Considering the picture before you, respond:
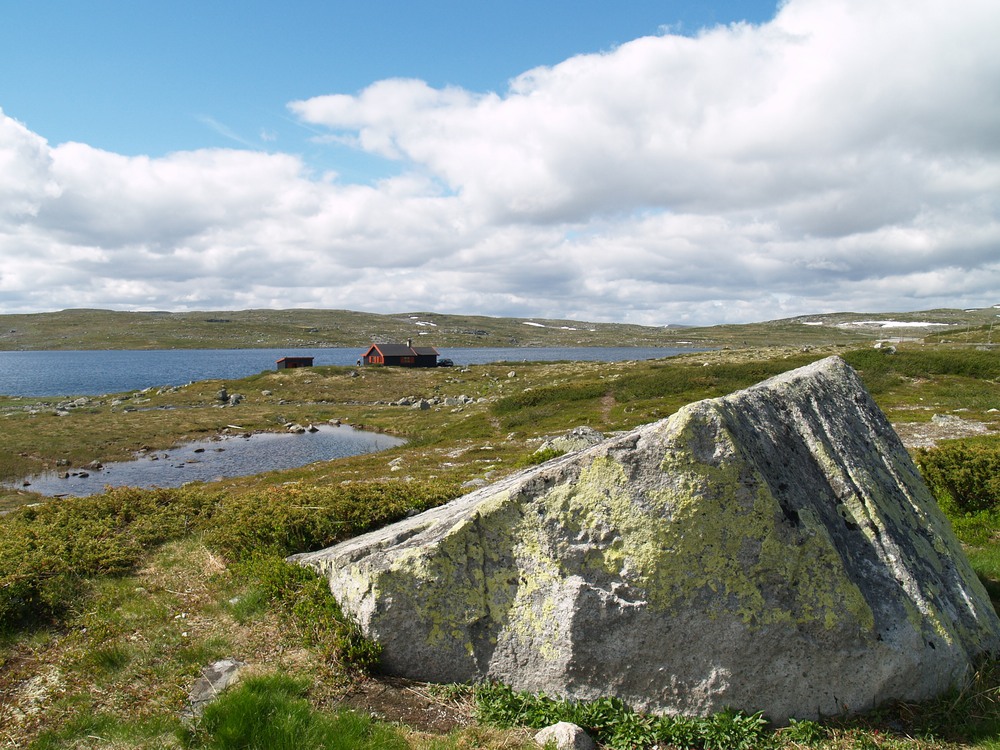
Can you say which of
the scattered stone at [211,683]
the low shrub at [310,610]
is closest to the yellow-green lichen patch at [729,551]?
the low shrub at [310,610]

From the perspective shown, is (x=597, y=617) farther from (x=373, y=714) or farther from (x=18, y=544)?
(x=18, y=544)

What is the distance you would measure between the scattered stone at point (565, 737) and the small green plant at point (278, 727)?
1515 millimetres

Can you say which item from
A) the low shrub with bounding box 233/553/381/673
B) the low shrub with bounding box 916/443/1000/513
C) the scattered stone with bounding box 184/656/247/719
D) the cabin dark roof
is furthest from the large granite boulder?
the cabin dark roof

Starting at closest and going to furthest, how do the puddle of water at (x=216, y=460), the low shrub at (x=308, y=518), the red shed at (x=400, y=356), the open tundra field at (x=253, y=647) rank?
the open tundra field at (x=253, y=647)
the low shrub at (x=308, y=518)
the puddle of water at (x=216, y=460)
the red shed at (x=400, y=356)

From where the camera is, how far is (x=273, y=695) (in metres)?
6.53

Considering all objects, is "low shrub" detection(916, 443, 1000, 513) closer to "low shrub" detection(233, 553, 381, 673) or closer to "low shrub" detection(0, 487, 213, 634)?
"low shrub" detection(233, 553, 381, 673)

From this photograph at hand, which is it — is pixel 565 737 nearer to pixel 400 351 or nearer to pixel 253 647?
pixel 253 647

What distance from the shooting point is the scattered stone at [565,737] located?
5.99 m

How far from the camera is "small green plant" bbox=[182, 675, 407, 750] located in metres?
5.82

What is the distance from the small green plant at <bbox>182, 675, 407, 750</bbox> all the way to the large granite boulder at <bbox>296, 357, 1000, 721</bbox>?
116cm

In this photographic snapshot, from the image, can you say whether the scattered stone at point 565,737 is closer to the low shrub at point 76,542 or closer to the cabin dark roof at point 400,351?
the low shrub at point 76,542

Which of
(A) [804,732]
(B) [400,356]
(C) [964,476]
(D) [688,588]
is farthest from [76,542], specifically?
(B) [400,356]

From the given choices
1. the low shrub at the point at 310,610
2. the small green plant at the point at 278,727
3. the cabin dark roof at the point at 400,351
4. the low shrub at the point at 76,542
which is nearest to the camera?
the small green plant at the point at 278,727

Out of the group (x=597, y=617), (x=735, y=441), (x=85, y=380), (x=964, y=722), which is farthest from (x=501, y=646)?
(x=85, y=380)
